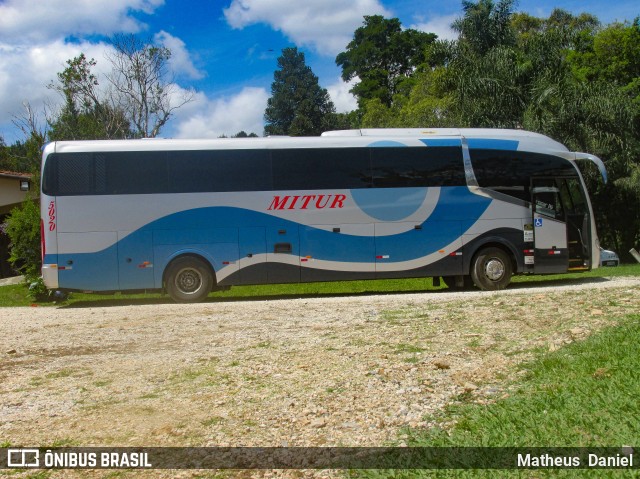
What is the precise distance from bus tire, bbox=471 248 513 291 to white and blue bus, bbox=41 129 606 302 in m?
0.03

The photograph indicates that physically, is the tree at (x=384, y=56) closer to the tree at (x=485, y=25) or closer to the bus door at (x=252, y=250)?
the tree at (x=485, y=25)

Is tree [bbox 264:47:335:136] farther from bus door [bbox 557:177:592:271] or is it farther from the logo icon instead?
the logo icon

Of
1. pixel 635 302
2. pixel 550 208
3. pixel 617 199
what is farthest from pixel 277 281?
pixel 617 199

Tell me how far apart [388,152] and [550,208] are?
3.81 m

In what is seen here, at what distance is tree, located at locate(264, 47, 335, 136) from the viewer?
54500 millimetres

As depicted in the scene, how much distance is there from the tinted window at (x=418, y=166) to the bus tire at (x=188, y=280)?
4231 millimetres

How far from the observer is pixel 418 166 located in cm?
1411

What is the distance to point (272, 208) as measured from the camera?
1373 cm

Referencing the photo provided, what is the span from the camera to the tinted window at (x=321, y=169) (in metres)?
13.8

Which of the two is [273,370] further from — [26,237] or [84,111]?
[84,111]

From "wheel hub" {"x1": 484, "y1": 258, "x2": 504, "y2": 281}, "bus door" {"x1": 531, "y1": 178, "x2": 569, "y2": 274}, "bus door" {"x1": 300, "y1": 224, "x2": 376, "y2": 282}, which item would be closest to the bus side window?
"bus door" {"x1": 531, "y1": 178, "x2": 569, "y2": 274}

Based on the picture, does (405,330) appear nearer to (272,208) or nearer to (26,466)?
(26,466)

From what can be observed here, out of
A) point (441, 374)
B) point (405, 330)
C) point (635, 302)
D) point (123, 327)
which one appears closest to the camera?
point (441, 374)

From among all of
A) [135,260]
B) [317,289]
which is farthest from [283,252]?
[317,289]
